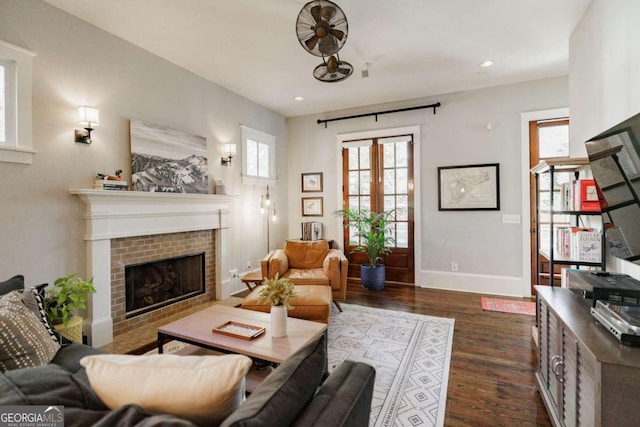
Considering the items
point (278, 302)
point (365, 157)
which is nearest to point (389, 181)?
point (365, 157)

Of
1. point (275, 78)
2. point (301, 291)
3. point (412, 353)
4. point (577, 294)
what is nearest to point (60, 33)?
point (275, 78)

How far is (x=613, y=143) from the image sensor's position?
158 centimetres

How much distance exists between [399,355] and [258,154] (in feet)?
11.6

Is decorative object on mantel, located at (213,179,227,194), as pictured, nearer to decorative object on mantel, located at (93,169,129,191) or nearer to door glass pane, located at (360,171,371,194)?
decorative object on mantel, located at (93,169,129,191)

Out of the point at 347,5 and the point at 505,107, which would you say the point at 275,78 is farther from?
the point at 505,107

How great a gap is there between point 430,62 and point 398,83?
619 mm

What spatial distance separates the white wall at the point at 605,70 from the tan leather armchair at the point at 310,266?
2344 millimetres

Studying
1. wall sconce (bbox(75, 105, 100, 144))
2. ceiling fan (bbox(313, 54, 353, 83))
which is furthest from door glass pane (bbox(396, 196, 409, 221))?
wall sconce (bbox(75, 105, 100, 144))

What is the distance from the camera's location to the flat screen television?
1456 mm

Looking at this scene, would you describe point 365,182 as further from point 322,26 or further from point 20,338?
point 20,338

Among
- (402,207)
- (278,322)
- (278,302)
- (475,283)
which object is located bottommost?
(475,283)

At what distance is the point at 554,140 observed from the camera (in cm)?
388

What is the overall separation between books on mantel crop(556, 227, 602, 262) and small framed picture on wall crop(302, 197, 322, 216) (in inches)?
138

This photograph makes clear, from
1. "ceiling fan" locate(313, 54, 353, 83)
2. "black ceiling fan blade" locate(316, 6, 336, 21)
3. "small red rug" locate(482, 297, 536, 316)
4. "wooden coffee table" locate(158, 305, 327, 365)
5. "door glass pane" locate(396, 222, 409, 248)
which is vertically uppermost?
"black ceiling fan blade" locate(316, 6, 336, 21)
